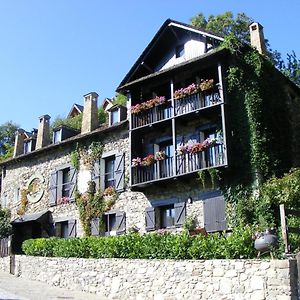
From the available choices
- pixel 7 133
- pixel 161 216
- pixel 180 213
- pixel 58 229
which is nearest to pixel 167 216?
pixel 161 216

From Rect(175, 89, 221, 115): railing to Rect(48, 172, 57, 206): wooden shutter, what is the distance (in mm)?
8618

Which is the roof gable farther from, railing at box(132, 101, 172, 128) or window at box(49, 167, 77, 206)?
window at box(49, 167, 77, 206)

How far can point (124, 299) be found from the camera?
14188 millimetres

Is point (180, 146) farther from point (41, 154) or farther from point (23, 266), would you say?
point (41, 154)

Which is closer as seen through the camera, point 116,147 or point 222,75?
point 222,75

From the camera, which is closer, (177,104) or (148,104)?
(177,104)

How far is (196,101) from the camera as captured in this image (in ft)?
61.6

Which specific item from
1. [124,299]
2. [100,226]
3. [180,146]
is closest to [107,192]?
[100,226]

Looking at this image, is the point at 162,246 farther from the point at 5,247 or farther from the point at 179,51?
the point at 5,247

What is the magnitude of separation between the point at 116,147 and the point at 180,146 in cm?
414

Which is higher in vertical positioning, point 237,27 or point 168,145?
point 237,27

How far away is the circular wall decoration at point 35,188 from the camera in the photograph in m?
25.5

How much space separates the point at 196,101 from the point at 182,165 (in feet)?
8.58

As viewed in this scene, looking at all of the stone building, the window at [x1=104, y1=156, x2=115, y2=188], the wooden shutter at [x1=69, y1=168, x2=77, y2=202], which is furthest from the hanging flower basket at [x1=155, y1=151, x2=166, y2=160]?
the wooden shutter at [x1=69, y1=168, x2=77, y2=202]
